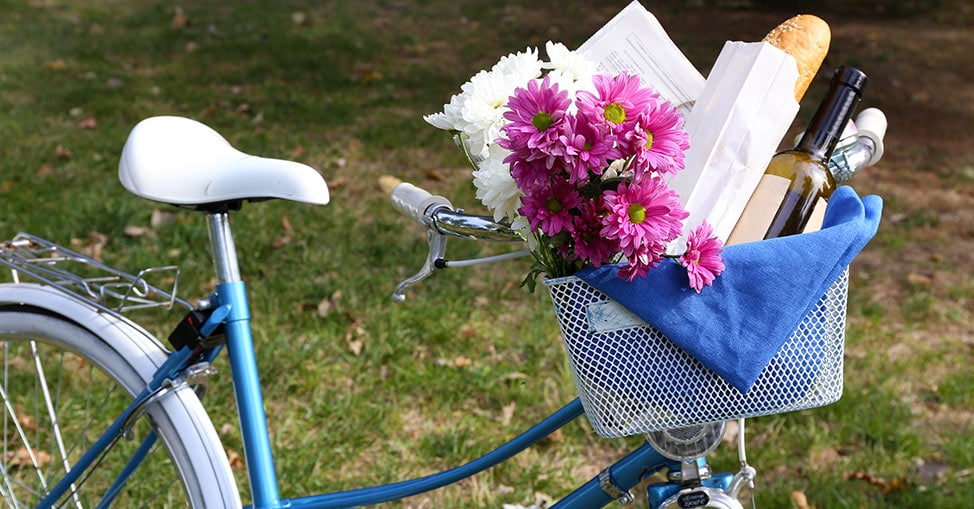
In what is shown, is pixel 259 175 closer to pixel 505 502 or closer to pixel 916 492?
pixel 505 502

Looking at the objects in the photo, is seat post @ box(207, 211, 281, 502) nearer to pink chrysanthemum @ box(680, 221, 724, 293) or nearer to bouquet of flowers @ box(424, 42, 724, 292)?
bouquet of flowers @ box(424, 42, 724, 292)

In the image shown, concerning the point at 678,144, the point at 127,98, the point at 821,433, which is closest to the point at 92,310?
the point at 678,144

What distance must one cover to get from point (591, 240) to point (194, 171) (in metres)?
0.88

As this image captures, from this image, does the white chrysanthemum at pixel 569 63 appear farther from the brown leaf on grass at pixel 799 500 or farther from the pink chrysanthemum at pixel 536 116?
the brown leaf on grass at pixel 799 500

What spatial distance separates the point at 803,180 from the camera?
1289mm

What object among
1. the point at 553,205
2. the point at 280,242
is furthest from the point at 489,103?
the point at 280,242

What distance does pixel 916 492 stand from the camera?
2.68 meters

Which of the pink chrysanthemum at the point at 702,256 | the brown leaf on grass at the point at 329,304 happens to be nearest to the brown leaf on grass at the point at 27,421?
the brown leaf on grass at the point at 329,304

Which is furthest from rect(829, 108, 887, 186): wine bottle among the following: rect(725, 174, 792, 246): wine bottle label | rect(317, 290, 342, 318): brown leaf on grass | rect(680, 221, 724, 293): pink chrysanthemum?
rect(317, 290, 342, 318): brown leaf on grass

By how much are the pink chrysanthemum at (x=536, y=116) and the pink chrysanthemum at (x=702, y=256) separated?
0.21m

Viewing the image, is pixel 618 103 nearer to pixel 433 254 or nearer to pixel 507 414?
pixel 433 254

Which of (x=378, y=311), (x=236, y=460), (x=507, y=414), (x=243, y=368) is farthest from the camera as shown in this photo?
(x=378, y=311)

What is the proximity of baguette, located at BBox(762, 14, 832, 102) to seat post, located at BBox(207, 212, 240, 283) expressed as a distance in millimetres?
981

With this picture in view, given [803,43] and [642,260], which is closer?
[642,260]
